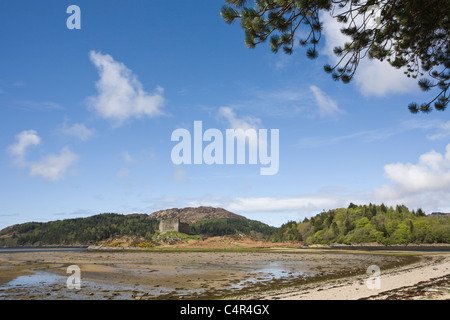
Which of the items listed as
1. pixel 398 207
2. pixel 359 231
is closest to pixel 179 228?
pixel 359 231

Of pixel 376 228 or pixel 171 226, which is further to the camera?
pixel 171 226

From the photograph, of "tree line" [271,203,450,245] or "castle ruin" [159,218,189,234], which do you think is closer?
"tree line" [271,203,450,245]

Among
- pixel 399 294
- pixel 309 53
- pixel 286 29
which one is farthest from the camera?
pixel 399 294

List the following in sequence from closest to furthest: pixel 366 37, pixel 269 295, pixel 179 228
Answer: pixel 366 37 < pixel 269 295 < pixel 179 228

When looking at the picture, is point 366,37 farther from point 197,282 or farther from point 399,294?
point 197,282

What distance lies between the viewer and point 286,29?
1170 cm

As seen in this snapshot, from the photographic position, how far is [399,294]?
15.5 m

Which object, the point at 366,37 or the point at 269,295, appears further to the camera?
the point at 269,295

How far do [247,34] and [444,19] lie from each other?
31.7 ft

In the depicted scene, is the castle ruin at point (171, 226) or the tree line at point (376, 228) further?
the castle ruin at point (171, 226)
